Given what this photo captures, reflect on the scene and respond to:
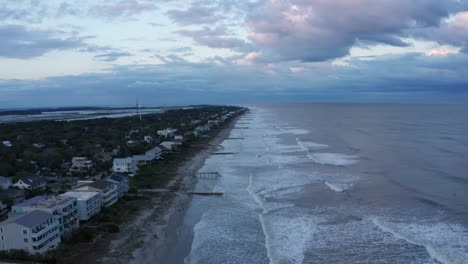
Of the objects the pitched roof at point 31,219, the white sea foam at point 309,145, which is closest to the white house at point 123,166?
the pitched roof at point 31,219

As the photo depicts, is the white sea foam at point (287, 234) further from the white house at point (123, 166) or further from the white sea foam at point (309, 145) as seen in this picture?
the white sea foam at point (309, 145)

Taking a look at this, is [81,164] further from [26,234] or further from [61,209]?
[26,234]

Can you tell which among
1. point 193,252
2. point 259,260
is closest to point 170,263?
point 193,252

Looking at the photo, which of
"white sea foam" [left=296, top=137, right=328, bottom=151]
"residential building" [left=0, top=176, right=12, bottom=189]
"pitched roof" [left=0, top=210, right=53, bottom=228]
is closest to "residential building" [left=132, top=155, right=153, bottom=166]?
"residential building" [left=0, top=176, right=12, bottom=189]

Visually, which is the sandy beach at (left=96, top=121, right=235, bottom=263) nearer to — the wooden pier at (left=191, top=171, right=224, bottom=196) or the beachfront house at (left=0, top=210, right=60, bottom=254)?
the wooden pier at (left=191, top=171, right=224, bottom=196)

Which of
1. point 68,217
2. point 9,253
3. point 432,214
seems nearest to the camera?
point 9,253

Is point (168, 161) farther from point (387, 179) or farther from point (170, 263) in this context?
point (170, 263)
